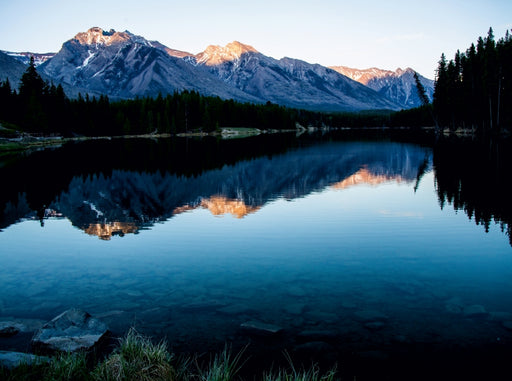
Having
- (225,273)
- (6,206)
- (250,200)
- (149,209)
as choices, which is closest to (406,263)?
(225,273)

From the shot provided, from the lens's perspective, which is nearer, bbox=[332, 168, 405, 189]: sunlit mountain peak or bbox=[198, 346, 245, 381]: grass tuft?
bbox=[198, 346, 245, 381]: grass tuft

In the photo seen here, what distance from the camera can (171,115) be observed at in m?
180

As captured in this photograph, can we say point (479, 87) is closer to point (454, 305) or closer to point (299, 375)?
point (454, 305)

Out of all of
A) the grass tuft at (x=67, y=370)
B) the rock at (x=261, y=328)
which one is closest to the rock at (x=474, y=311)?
the rock at (x=261, y=328)

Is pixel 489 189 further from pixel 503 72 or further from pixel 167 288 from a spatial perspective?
pixel 503 72

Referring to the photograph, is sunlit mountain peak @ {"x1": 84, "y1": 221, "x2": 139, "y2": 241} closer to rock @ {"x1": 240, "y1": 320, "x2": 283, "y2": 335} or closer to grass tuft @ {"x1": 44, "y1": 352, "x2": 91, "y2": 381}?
rock @ {"x1": 240, "y1": 320, "x2": 283, "y2": 335}

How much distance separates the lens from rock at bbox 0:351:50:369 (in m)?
9.05

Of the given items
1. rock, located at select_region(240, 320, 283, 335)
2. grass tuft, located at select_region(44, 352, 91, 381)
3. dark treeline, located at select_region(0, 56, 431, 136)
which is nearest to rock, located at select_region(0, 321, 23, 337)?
grass tuft, located at select_region(44, 352, 91, 381)

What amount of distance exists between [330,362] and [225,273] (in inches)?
280

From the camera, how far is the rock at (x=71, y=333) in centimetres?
1078

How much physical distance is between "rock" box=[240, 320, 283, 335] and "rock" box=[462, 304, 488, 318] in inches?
223

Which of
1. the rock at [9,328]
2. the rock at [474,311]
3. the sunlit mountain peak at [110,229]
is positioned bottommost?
the rock at [9,328]

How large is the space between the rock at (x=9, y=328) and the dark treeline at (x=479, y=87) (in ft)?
350

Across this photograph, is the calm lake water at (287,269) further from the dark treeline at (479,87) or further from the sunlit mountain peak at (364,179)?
the dark treeline at (479,87)
